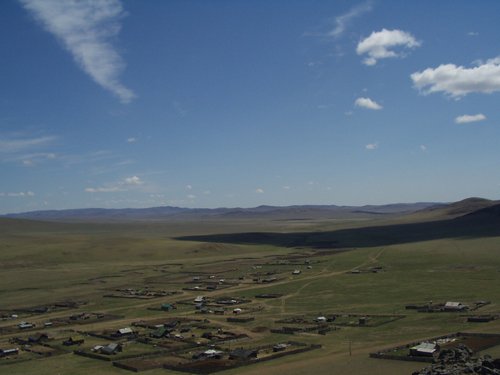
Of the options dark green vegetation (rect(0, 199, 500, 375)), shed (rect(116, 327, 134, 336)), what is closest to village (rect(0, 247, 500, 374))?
shed (rect(116, 327, 134, 336))

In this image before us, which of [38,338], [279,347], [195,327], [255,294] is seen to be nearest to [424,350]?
[279,347]

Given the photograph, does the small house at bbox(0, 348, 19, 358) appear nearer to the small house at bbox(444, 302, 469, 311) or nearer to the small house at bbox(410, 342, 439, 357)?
the small house at bbox(410, 342, 439, 357)

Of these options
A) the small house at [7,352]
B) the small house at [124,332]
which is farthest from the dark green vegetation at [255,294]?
the small house at [124,332]

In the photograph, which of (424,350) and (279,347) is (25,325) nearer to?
(279,347)

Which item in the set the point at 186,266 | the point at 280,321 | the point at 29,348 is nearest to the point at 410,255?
the point at 186,266

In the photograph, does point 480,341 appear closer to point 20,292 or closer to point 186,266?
point 20,292

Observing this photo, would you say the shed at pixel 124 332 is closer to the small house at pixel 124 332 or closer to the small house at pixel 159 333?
the small house at pixel 124 332

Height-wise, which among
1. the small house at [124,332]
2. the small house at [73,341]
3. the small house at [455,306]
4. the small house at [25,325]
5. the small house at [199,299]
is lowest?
the small house at [25,325]

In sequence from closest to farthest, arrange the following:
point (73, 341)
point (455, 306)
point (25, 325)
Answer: point (73, 341) < point (455, 306) < point (25, 325)
